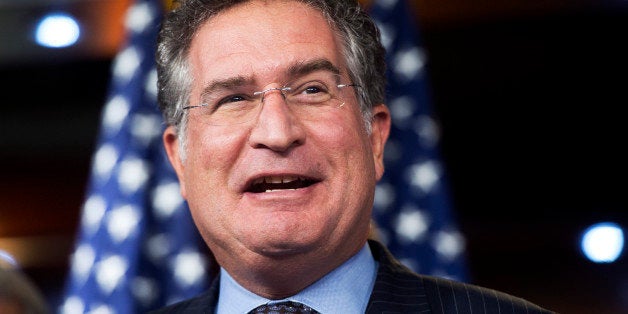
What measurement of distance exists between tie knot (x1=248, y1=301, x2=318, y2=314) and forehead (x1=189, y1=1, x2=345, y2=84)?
483 millimetres

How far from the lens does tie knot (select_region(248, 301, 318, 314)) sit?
162cm

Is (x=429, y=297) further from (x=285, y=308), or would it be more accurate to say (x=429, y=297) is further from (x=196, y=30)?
(x=196, y=30)

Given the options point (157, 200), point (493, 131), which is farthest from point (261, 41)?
point (493, 131)

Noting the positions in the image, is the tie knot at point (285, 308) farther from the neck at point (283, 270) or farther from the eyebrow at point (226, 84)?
the eyebrow at point (226, 84)

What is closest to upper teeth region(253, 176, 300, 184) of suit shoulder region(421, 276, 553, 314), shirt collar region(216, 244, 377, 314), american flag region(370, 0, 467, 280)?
shirt collar region(216, 244, 377, 314)

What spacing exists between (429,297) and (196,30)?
2.64ft

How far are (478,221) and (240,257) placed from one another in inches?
286

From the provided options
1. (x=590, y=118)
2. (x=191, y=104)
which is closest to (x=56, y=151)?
(x=590, y=118)

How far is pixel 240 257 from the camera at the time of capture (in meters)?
1.58

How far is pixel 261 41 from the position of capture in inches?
64.7

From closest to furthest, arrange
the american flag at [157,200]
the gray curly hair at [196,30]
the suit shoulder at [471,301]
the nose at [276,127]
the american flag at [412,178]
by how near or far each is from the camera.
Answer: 1. the nose at [276,127]
2. the suit shoulder at [471,301]
3. the gray curly hair at [196,30]
4. the american flag at [157,200]
5. the american flag at [412,178]

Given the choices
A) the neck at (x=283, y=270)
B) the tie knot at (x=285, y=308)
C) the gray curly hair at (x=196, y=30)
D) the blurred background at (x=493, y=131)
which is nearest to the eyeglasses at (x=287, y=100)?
the gray curly hair at (x=196, y=30)

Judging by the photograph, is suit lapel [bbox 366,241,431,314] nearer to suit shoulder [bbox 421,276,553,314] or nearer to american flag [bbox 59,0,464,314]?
suit shoulder [bbox 421,276,553,314]

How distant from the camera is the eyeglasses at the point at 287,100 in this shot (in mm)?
1600
